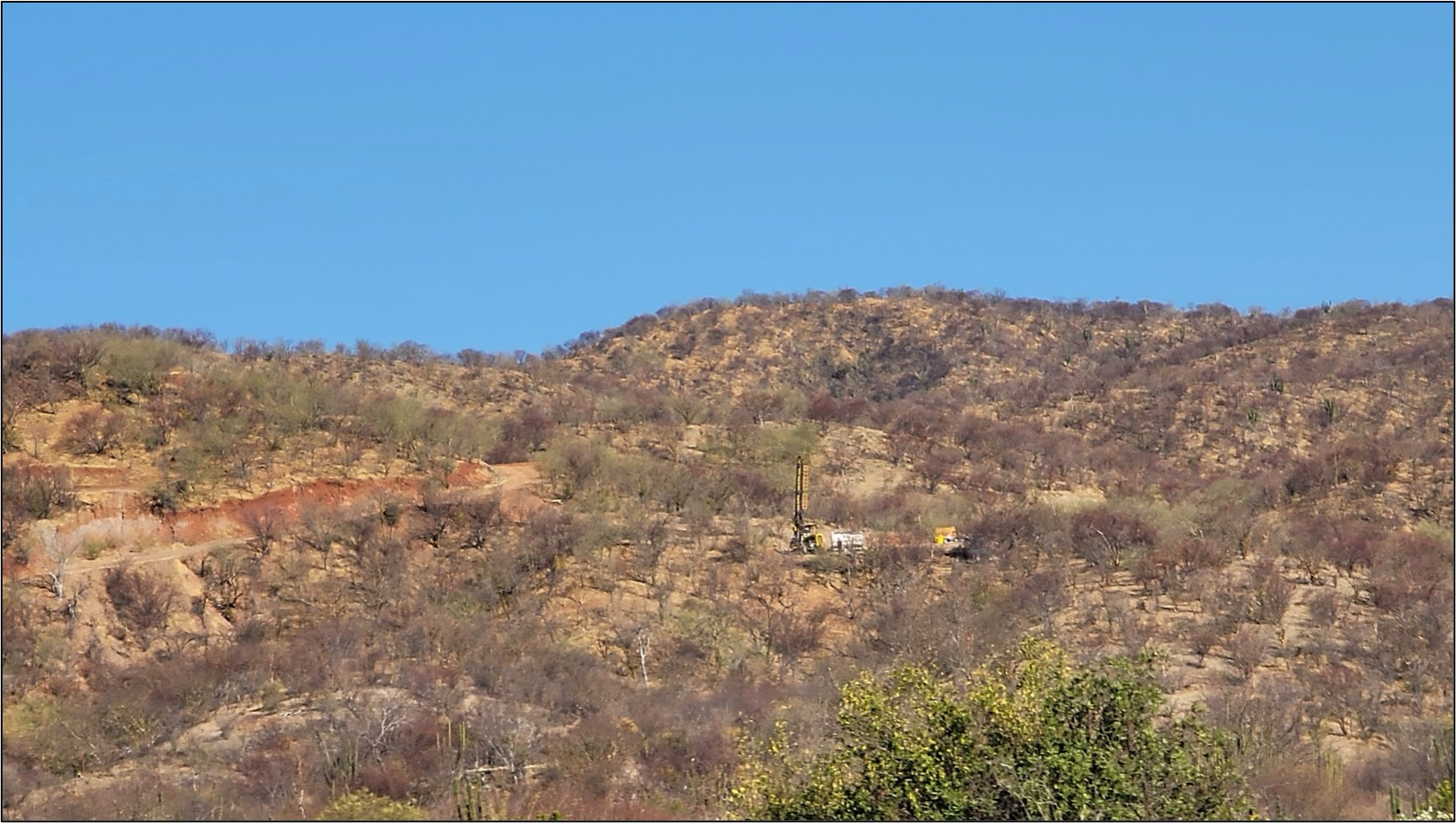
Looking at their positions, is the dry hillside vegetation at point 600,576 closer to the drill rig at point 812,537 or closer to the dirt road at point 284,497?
the dirt road at point 284,497

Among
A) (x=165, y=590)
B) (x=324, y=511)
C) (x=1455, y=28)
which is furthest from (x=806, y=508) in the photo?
(x=1455, y=28)

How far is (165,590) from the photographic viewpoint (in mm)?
39406

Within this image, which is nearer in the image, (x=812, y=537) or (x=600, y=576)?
(x=600, y=576)

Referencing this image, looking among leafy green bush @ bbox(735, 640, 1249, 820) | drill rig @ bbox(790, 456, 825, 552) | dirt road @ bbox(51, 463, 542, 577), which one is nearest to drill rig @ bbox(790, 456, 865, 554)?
drill rig @ bbox(790, 456, 825, 552)

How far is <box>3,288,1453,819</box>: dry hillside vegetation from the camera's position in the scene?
1191 inches

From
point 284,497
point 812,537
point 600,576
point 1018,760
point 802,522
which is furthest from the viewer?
point 802,522

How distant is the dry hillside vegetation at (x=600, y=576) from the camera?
30.2m

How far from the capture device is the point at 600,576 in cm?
4362

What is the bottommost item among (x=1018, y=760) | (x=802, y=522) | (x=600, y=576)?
(x=1018, y=760)

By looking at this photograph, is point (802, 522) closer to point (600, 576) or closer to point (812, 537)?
point (812, 537)

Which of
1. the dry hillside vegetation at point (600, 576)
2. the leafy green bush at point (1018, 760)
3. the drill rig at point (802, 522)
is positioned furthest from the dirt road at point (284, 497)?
the leafy green bush at point (1018, 760)

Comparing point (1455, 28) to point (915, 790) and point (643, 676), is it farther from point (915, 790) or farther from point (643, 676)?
point (643, 676)

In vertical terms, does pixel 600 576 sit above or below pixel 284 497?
below

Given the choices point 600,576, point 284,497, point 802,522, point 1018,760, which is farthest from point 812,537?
point 1018,760
